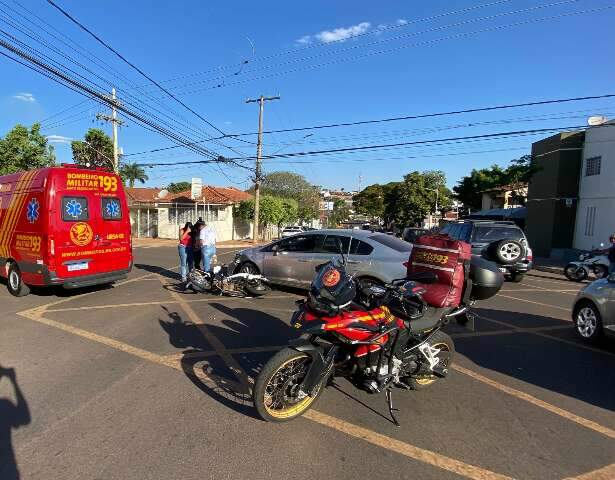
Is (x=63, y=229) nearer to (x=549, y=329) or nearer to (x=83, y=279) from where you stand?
(x=83, y=279)

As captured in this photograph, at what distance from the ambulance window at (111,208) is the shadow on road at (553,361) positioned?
728 cm

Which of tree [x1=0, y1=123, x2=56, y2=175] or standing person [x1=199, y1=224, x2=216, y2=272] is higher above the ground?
tree [x1=0, y1=123, x2=56, y2=175]

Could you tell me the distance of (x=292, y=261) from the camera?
9188 mm

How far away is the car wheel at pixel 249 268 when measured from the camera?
9.86 m

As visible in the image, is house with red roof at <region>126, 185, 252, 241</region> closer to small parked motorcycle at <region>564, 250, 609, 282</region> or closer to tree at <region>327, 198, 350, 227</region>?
small parked motorcycle at <region>564, 250, 609, 282</region>

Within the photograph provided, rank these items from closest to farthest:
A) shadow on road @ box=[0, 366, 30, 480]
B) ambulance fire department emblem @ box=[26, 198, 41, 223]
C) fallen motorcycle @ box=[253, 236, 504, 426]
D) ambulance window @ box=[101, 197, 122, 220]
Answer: shadow on road @ box=[0, 366, 30, 480] < fallen motorcycle @ box=[253, 236, 504, 426] < ambulance fire department emblem @ box=[26, 198, 41, 223] < ambulance window @ box=[101, 197, 122, 220]

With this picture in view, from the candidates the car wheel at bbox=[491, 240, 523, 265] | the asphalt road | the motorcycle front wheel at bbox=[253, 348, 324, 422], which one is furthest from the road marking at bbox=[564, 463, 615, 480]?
the car wheel at bbox=[491, 240, 523, 265]

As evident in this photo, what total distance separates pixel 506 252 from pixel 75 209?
7719 millimetres

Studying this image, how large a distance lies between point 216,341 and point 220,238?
96.3 feet

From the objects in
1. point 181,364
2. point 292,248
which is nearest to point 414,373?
point 181,364

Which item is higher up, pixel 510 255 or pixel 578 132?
pixel 578 132

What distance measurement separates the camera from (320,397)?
4.12 metres

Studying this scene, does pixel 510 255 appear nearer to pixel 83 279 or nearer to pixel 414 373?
pixel 414 373

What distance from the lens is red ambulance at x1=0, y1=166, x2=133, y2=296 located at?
320 inches
